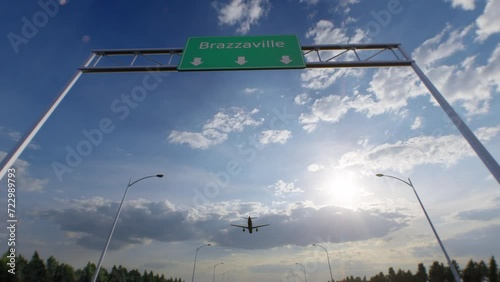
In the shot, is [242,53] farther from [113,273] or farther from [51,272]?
[113,273]

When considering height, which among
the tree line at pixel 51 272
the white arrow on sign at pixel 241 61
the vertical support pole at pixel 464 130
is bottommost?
the vertical support pole at pixel 464 130

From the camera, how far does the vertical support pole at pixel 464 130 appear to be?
20.0 feet

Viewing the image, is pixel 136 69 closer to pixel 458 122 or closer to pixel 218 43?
pixel 218 43

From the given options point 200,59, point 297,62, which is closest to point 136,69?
point 200,59

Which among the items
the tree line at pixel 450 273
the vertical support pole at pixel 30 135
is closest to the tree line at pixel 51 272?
the vertical support pole at pixel 30 135

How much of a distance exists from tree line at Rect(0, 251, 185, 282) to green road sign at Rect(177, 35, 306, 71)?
6781 centimetres

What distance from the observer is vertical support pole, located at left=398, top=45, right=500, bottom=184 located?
6082 millimetres

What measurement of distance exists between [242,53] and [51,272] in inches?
3104

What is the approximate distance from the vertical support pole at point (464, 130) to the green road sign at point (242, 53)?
13.4 feet

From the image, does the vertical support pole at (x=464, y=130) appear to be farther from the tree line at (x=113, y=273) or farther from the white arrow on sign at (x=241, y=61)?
the tree line at (x=113, y=273)

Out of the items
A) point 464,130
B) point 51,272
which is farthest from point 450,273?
point 51,272

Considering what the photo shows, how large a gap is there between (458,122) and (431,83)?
189 centimetres

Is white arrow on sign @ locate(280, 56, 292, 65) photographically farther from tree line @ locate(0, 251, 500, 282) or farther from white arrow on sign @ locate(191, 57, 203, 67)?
tree line @ locate(0, 251, 500, 282)

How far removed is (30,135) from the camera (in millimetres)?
7320
